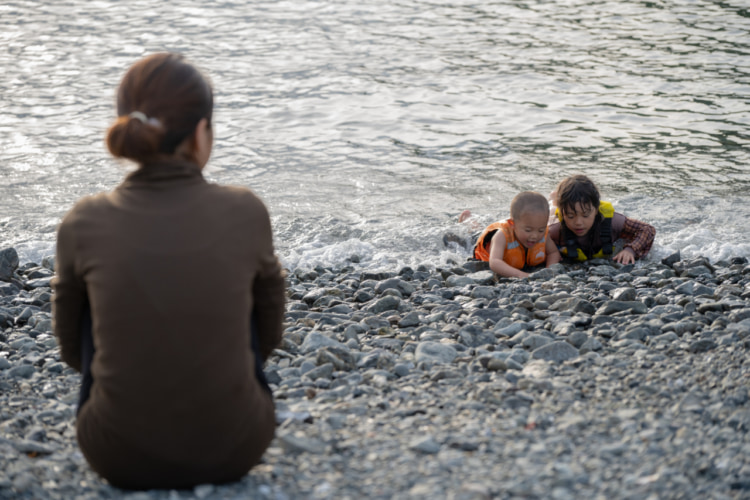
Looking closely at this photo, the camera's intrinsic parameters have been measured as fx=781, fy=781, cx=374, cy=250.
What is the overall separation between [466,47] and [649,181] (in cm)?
811

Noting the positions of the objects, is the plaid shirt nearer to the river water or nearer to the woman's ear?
the river water

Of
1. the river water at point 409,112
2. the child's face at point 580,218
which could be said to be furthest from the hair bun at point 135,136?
the child's face at point 580,218

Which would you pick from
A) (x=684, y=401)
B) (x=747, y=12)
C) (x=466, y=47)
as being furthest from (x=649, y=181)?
(x=747, y=12)

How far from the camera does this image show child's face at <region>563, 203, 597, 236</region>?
693 cm

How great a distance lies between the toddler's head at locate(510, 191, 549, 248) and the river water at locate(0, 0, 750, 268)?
106cm

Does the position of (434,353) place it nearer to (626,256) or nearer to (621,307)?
(621,307)

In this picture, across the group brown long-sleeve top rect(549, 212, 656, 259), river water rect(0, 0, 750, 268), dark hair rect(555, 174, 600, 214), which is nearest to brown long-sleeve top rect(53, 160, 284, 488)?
dark hair rect(555, 174, 600, 214)

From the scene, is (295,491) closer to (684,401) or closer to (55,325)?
(55,325)

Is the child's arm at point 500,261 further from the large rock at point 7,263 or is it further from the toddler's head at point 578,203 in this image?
the large rock at point 7,263

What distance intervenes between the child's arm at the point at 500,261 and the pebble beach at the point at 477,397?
2.07 ft

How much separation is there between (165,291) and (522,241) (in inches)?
190

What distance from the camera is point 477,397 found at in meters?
3.86

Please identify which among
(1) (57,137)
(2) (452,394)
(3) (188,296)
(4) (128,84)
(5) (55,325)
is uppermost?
(4) (128,84)

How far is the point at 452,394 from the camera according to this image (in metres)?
3.93
